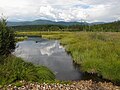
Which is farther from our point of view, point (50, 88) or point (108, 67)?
point (108, 67)

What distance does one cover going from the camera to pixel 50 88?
12938 millimetres

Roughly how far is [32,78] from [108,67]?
Result: 869 cm

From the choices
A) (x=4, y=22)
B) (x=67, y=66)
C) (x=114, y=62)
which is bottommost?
(x=67, y=66)

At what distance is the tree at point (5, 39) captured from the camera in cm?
2219

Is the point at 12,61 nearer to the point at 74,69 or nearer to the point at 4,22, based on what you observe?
the point at 4,22

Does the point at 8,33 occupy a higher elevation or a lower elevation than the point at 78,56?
higher

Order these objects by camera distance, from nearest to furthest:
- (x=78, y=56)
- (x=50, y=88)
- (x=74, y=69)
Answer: (x=50, y=88) → (x=74, y=69) → (x=78, y=56)

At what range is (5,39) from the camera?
22.5m

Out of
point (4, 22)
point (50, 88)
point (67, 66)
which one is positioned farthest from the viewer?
point (67, 66)

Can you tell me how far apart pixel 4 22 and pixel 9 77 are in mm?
9525

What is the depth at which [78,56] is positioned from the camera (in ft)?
105

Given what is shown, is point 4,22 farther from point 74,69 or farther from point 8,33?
point 74,69

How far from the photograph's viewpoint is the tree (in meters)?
22.2

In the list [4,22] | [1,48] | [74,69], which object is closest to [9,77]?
[1,48]
